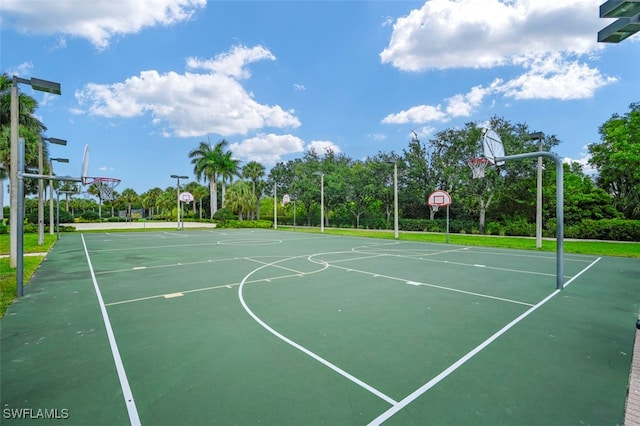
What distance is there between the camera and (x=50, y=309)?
648 centimetres

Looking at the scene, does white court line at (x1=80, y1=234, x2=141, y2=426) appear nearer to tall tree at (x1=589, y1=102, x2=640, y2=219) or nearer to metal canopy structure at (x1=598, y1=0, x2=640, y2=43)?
metal canopy structure at (x1=598, y1=0, x2=640, y2=43)

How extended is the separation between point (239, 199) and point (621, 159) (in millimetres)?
36990

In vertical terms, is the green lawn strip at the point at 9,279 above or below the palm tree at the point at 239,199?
below

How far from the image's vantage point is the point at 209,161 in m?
44.4

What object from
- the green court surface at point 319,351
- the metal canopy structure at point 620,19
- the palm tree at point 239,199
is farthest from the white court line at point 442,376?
the palm tree at point 239,199

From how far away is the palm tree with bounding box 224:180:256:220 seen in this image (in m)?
43.1

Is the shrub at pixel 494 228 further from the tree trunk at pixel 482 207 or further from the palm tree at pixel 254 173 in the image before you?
the palm tree at pixel 254 173

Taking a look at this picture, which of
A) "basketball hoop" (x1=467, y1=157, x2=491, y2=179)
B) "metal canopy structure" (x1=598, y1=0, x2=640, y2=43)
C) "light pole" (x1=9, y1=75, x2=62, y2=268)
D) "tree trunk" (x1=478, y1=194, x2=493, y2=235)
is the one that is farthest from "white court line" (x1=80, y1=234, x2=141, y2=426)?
"tree trunk" (x1=478, y1=194, x2=493, y2=235)

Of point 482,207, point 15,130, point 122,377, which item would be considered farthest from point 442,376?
point 482,207

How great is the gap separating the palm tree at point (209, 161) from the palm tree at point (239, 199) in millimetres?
3308

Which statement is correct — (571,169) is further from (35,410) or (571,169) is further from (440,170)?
(35,410)

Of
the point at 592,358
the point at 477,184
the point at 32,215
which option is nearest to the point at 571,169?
the point at 477,184

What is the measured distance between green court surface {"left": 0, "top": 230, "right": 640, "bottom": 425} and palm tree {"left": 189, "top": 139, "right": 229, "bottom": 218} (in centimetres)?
3729

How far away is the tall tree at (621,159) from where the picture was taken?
20641mm
